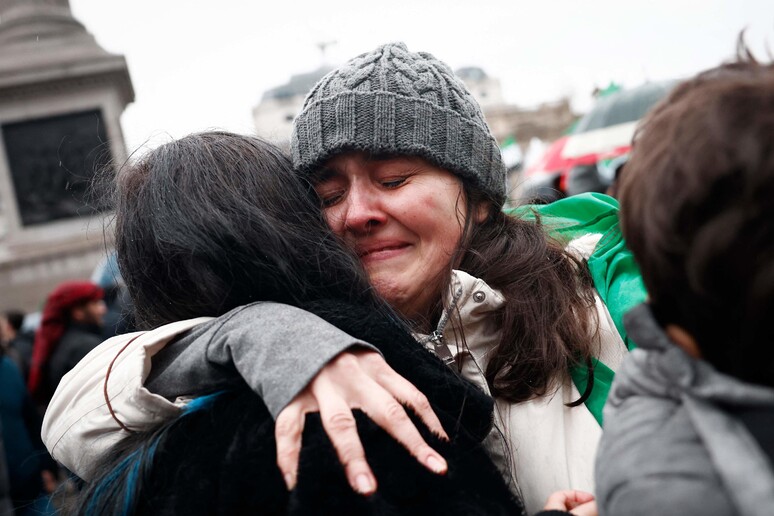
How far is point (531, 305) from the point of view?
1.81 meters

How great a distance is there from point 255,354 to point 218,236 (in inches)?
13.0

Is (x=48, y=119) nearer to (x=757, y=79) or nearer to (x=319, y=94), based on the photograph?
(x=319, y=94)

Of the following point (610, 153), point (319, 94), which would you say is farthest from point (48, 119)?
point (319, 94)

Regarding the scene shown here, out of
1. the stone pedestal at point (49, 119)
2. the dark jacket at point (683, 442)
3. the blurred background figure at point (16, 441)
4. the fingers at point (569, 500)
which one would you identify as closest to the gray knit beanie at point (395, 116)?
the fingers at point (569, 500)

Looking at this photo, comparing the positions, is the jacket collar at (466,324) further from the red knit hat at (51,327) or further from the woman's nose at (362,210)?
the red knit hat at (51,327)

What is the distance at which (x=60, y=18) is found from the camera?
13.1 meters

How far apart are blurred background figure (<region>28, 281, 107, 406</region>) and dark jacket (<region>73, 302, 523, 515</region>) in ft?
14.2

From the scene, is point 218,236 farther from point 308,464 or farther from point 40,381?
point 40,381

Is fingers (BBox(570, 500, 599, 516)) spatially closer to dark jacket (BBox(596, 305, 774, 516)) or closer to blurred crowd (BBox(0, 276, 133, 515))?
dark jacket (BBox(596, 305, 774, 516))

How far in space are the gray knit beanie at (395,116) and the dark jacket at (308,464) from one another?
619mm

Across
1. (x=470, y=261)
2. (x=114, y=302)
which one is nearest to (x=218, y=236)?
(x=470, y=261)

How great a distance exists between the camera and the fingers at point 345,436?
1169 millimetres

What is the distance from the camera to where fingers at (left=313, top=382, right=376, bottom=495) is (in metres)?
1.17

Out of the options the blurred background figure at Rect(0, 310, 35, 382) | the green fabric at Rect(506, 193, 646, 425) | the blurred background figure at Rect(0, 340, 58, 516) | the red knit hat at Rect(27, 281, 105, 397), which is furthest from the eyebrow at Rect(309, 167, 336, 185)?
the blurred background figure at Rect(0, 310, 35, 382)
